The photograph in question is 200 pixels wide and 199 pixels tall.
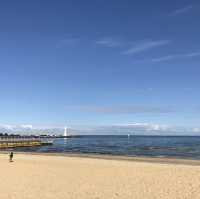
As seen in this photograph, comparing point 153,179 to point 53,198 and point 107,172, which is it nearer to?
point 107,172

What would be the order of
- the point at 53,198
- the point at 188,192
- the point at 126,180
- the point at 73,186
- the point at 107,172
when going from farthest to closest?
the point at 107,172
the point at 126,180
the point at 73,186
the point at 188,192
the point at 53,198

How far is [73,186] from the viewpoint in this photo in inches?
747

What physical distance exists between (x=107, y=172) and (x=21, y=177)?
18.6 feet

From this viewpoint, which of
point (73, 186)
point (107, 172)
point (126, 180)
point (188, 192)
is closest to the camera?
point (188, 192)

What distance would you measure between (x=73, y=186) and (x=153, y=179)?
486 centimetres

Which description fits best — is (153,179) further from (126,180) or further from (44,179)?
(44,179)

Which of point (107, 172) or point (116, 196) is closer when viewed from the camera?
point (116, 196)

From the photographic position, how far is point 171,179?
21328 millimetres

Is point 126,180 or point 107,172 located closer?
point 126,180

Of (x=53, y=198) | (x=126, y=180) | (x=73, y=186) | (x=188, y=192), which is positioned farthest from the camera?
(x=126, y=180)

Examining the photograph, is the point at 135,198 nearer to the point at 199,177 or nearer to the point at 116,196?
the point at 116,196

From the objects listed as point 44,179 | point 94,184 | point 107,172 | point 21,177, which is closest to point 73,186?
point 94,184

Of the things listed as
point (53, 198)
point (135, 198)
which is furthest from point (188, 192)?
point (53, 198)

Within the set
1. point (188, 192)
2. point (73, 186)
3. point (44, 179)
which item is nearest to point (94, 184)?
point (73, 186)
